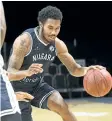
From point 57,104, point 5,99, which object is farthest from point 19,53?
point 5,99

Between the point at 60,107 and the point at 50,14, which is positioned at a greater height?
the point at 50,14

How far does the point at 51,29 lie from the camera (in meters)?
3.27

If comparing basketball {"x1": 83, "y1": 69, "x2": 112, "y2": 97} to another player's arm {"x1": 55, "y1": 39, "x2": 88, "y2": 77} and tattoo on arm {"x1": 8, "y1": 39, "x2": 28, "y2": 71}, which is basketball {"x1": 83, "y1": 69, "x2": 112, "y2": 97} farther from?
tattoo on arm {"x1": 8, "y1": 39, "x2": 28, "y2": 71}

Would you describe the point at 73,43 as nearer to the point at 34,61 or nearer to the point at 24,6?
the point at 24,6

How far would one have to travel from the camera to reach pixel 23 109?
3.42 metres

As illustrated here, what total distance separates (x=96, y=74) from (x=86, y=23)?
872 cm

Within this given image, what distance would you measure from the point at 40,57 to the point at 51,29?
1.06 ft

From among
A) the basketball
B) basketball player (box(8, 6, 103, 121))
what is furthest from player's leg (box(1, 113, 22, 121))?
the basketball

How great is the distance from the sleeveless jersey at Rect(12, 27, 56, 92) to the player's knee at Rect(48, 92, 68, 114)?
0.79 ft

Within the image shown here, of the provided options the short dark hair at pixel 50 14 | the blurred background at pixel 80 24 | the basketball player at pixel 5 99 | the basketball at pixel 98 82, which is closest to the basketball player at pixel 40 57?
the short dark hair at pixel 50 14

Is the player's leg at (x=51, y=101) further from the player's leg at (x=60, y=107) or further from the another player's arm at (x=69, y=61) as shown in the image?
the another player's arm at (x=69, y=61)

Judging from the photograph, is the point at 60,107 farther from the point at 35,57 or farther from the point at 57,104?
the point at 35,57

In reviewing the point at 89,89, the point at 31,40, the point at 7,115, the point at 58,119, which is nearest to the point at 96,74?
the point at 89,89

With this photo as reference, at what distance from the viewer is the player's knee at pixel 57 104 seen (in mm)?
3320
